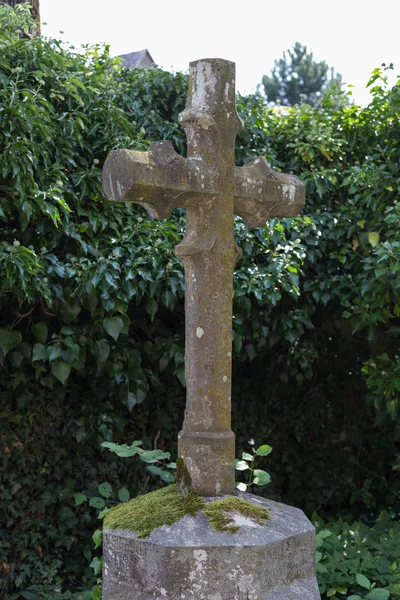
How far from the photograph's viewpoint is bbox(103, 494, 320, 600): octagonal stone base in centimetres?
249

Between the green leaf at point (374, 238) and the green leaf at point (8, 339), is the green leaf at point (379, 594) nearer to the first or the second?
the green leaf at point (8, 339)

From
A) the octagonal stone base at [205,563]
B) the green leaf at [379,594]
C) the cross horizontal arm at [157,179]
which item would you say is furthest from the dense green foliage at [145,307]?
the octagonal stone base at [205,563]

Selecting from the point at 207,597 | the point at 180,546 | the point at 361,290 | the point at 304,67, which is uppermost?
the point at 304,67

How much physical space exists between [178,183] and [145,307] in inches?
78.3

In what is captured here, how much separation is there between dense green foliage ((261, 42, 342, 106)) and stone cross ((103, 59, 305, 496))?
28.8m

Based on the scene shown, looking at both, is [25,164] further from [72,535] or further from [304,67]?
[304,67]

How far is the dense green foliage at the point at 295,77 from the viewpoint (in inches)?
1212

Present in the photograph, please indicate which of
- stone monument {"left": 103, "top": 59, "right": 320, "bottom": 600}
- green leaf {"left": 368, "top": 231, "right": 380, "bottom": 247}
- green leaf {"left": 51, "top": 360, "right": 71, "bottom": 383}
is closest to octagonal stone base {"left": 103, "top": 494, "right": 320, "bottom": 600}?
stone monument {"left": 103, "top": 59, "right": 320, "bottom": 600}

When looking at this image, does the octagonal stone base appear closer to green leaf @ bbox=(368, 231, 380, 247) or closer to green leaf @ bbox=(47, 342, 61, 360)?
green leaf @ bbox=(47, 342, 61, 360)

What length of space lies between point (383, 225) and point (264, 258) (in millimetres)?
897

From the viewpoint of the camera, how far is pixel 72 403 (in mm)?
4758

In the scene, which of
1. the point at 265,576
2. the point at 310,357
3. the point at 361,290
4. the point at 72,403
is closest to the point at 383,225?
the point at 361,290

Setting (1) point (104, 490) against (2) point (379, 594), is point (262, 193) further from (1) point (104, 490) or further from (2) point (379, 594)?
(2) point (379, 594)

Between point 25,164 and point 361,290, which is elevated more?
point 25,164
